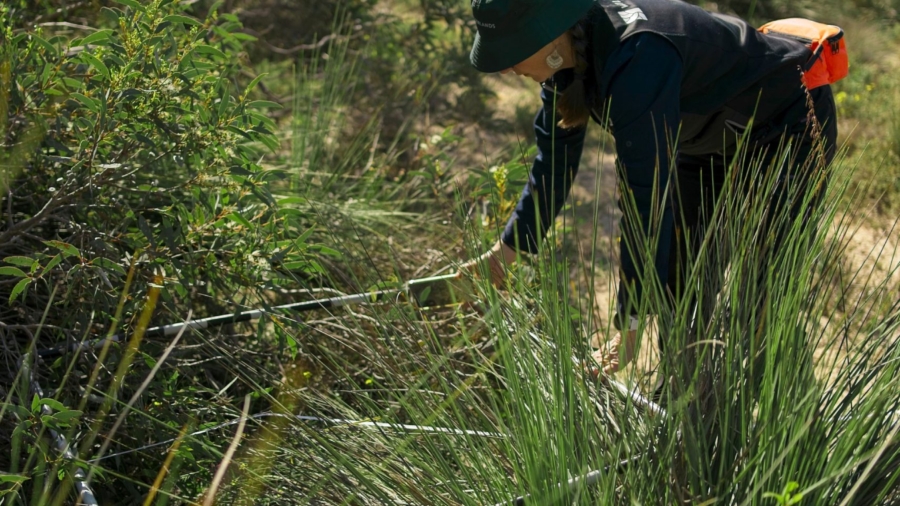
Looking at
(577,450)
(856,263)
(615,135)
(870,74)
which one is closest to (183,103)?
(615,135)

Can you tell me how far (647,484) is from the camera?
127cm

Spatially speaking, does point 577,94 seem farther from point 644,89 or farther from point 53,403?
point 53,403

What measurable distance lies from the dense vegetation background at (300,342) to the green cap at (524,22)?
351 mm

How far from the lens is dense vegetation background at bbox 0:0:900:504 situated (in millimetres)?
1271

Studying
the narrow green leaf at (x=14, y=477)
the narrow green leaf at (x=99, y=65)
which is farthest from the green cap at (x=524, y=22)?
the narrow green leaf at (x=14, y=477)

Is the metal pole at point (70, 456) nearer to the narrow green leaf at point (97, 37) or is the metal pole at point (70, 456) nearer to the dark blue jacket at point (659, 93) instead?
the narrow green leaf at point (97, 37)

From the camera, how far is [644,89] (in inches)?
67.6

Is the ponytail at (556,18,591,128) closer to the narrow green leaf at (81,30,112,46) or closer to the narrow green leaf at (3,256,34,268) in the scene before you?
the narrow green leaf at (81,30,112,46)

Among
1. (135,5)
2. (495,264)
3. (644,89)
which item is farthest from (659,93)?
(135,5)

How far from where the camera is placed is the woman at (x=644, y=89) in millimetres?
1715

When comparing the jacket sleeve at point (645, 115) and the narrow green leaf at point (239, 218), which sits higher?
the jacket sleeve at point (645, 115)

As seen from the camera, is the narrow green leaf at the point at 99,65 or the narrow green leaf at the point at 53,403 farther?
the narrow green leaf at the point at 99,65

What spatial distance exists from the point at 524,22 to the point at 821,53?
88 cm

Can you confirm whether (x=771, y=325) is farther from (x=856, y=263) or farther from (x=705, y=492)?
(x=856, y=263)
